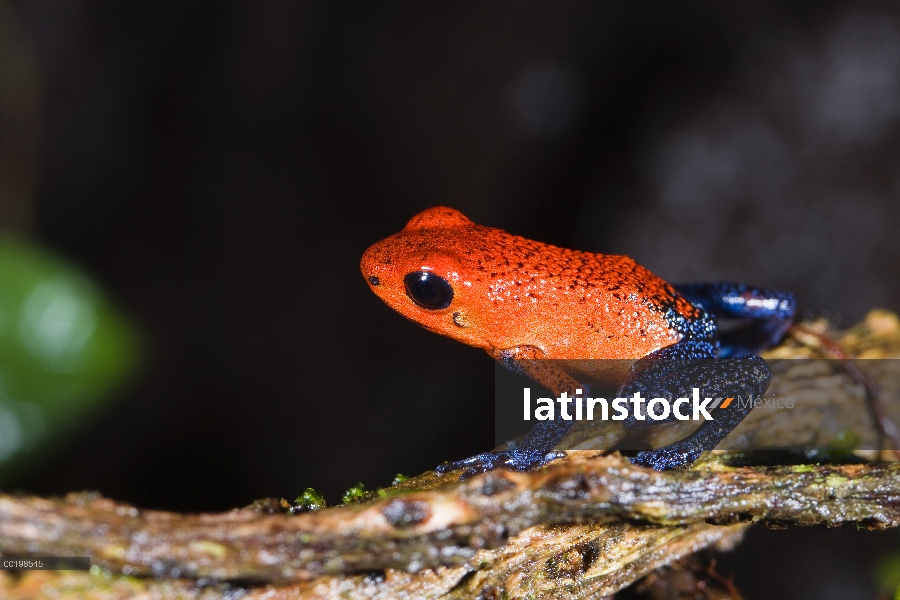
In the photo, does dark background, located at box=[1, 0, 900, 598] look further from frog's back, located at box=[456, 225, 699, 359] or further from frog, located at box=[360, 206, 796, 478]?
frog's back, located at box=[456, 225, 699, 359]

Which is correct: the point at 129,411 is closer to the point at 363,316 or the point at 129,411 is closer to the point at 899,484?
the point at 363,316

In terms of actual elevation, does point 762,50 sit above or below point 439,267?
above

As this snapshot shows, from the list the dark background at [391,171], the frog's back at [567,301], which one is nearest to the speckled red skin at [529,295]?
the frog's back at [567,301]

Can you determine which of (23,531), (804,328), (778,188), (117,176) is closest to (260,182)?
(117,176)

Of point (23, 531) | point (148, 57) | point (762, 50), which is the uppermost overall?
point (762, 50)

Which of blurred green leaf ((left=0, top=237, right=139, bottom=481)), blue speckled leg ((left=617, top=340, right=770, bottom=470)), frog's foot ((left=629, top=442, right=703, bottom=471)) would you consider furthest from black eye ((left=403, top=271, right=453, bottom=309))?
blurred green leaf ((left=0, top=237, right=139, bottom=481))

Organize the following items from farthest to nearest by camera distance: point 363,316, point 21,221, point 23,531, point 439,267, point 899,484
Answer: point 363,316, point 21,221, point 439,267, point 899,484, point 23,531

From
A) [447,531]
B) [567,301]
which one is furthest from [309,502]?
[567,301]
